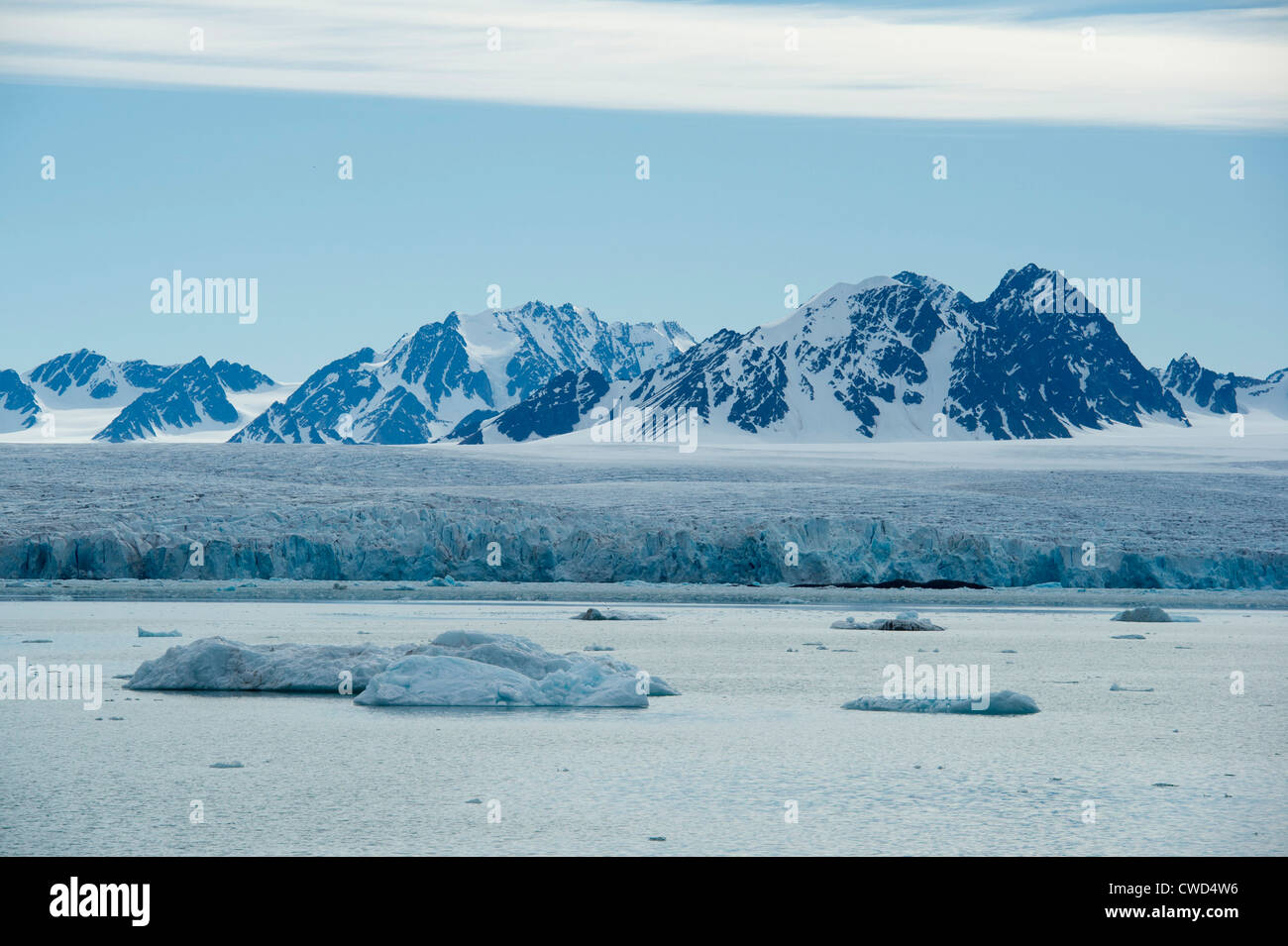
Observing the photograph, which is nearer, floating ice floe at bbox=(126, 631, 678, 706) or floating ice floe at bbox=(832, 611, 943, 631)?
floating ice floe at bbox=(126, 631, 678, 706)

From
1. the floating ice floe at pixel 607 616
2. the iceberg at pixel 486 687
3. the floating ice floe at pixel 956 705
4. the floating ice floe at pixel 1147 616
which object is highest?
the iceberg at pixel 486 687

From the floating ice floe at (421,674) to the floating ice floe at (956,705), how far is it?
197 cm

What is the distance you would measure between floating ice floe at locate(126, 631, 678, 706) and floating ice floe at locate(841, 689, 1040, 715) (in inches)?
77.6

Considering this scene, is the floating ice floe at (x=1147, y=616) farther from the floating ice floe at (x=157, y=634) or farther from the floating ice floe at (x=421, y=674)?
the floating ice floe at (x=157, y=634)

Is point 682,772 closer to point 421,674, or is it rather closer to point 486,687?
point 486,687

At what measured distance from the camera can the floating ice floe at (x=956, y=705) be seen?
11.8 meters

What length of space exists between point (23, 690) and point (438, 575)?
2357 cm

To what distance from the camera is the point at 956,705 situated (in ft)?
39.2

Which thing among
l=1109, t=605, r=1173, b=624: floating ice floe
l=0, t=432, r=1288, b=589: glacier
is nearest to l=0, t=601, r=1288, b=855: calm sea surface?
l=1109, t=605, r=1173, b=624: floating ice floe

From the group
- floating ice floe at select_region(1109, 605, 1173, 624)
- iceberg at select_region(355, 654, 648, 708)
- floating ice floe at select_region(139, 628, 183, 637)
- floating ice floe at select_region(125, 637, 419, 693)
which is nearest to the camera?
iceberg at select_region(355, 654, 648, 708)

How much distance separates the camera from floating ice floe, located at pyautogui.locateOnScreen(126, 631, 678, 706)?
12.1 meters

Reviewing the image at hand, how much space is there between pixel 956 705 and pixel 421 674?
461 cm

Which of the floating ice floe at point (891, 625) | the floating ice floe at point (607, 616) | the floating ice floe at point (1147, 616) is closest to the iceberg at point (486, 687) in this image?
the floating ice floe at point (891, 625)

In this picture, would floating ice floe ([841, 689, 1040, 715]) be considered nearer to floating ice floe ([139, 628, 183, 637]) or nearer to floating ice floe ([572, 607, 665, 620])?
floating ice floe ([139, 628, 183, 637])
